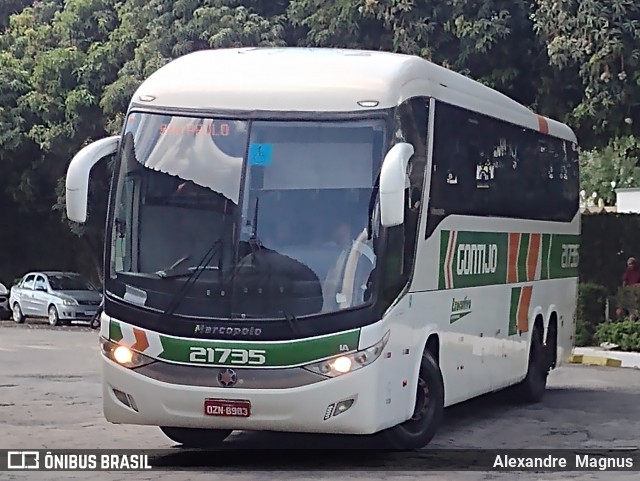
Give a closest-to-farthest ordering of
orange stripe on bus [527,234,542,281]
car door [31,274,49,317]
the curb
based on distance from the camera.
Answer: orange stripe on bus [527,234,542,281], the curb, car door [31,274,49,317]

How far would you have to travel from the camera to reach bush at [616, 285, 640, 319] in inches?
949

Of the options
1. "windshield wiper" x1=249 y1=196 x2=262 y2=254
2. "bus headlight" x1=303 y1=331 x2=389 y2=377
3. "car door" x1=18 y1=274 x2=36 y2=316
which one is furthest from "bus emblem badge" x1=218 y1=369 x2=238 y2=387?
"car door" x1=18 y1=274 x2=36 y2=316

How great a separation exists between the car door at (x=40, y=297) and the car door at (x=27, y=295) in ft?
0.54

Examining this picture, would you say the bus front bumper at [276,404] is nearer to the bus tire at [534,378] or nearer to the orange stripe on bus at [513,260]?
the orange stripe on bus at [513,260]

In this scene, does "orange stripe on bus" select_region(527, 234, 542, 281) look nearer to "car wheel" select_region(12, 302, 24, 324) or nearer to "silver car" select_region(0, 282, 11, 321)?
"car wheel" select_region(12, 302, 24, 324)

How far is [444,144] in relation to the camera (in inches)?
483

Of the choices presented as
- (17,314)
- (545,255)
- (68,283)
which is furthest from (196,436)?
(17,314)

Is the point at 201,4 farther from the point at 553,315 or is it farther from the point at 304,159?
the point at 304,159

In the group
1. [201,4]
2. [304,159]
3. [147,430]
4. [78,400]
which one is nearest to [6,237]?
[201,4]

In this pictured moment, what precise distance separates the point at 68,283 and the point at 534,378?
65.6 feet

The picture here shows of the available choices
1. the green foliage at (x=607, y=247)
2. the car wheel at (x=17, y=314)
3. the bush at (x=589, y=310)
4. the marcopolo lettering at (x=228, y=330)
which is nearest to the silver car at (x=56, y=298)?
the car wheel at (x=17, y=314)

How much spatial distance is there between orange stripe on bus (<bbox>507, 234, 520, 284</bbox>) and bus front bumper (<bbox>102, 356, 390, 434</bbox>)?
14.9 ft

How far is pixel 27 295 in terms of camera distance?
34.4 m

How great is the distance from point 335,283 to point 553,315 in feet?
24.2
